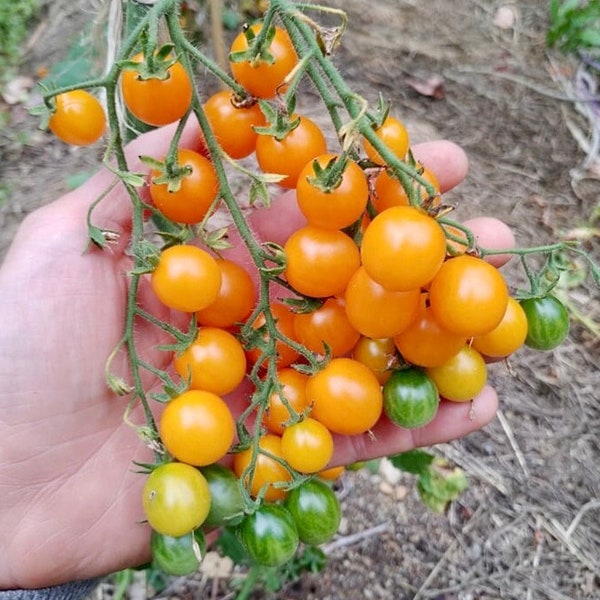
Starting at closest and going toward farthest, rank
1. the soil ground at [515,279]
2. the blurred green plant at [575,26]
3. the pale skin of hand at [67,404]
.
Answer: the pale skin of hand at [67,404]
the soil ground at [515,279]
the blurred green plant at [575,26]

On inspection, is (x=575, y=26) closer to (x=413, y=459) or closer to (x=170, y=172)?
(x=413, y=459)

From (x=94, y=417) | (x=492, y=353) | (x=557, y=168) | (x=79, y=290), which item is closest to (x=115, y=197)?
(x=79, y=290)

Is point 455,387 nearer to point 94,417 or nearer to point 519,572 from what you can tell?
point 94,417

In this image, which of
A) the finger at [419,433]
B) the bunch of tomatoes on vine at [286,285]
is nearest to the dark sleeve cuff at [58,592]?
the bunch of tomatoes on vine at [286,285]

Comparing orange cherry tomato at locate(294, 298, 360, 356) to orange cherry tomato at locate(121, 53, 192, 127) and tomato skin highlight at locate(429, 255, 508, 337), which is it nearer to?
tomato skin highlight at locate(429, 255, 508, 337)

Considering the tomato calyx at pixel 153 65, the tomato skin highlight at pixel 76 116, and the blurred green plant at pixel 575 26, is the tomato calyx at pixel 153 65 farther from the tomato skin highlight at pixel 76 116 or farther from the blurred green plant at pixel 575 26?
the blurred green plant at pixel 575 26
